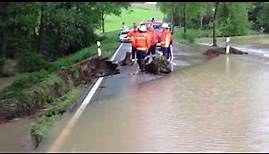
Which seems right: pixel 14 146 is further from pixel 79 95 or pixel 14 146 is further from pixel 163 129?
pixel 79 95

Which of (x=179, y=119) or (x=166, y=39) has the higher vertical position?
(x=166, y=39)

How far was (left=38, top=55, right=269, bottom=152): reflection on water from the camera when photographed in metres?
10.8

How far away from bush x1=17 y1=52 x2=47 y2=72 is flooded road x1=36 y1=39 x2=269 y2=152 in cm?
1063

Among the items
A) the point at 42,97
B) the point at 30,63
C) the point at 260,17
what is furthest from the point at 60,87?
the point at 260,17

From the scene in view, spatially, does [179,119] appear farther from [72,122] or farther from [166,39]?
[166,39]

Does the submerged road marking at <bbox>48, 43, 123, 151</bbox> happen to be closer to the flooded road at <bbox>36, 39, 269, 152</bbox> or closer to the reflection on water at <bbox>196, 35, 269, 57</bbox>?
the flooded road at <bbox>36, 39, 269, 152</bbox>

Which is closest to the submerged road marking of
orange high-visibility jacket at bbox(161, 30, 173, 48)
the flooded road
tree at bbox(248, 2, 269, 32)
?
the flooded road

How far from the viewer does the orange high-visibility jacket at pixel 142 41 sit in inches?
871

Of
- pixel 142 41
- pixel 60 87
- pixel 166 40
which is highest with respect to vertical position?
pixel 142 41

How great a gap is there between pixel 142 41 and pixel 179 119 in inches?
346

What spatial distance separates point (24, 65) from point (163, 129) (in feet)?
71.0

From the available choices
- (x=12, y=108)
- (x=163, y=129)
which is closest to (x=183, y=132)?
(x=163, y=129)

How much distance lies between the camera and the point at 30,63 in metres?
32.8

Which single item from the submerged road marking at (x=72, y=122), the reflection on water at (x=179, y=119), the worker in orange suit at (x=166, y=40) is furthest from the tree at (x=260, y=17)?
the submerged road marking at (x=72, y=122)
